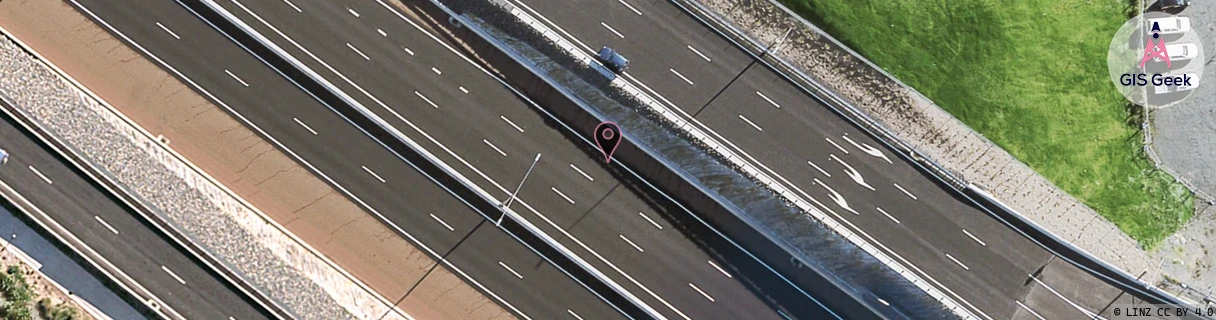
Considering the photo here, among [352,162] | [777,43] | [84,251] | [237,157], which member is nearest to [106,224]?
[84,251]

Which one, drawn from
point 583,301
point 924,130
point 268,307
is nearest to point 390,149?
point 268,307

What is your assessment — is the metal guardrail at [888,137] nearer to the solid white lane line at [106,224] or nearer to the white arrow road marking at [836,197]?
the white arrow road marking at [836,197]

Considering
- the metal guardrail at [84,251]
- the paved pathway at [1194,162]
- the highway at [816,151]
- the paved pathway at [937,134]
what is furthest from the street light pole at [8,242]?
the paved pathway at [1194,162]

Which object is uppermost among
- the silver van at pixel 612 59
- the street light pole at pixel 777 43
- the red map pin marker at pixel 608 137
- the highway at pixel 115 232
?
the street light pole at pixel 777 43

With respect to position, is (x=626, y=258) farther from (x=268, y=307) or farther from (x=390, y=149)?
(x=268, y=307)

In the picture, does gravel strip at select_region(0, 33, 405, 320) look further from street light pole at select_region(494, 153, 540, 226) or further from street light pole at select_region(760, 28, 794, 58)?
street light pole at select_region(760, 28, 794, 58)

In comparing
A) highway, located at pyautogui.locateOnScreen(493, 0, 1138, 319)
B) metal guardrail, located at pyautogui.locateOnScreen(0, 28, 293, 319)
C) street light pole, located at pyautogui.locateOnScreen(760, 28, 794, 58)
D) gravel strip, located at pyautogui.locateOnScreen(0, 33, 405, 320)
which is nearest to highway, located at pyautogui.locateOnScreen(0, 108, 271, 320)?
metal guardrail, located at pyautogui.locateOnScreen(0, 28, 293, 319)
